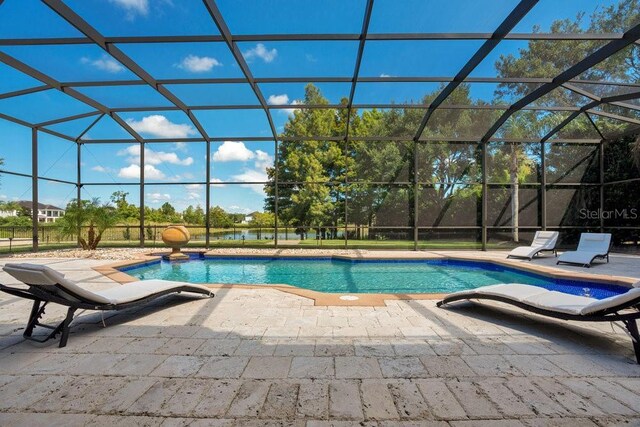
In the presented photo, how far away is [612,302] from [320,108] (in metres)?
7.70

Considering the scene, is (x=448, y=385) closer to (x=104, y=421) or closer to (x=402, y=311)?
(x=402, y=311)

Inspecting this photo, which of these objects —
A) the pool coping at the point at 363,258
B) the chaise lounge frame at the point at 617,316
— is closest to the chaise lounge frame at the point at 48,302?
the pool coping at the point at 363,258

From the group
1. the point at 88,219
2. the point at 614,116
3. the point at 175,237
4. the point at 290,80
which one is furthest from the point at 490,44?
the point at 88,219

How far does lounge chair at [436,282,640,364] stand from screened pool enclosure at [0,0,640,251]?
4.48m

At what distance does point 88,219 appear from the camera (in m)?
9.89

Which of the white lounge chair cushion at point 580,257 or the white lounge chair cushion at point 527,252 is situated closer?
the white lounge chair cushion at point 580,257

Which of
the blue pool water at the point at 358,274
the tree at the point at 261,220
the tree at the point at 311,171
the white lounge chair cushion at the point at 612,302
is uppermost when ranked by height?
the tree at the point at 311,171

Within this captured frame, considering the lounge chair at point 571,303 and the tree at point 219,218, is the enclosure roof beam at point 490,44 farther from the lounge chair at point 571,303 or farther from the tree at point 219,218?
the tree at point 219,218

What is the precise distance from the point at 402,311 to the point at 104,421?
294cm

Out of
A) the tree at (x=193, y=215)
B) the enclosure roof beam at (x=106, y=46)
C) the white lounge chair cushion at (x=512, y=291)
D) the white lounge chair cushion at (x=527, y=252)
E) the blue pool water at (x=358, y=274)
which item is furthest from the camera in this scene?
the tree at (x=193, y=215)

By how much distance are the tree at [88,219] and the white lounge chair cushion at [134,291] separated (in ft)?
24.7

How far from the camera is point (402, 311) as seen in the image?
381cm

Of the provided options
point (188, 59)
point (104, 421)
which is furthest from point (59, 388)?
point (188, 59)

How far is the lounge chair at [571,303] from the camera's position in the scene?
2561mm
